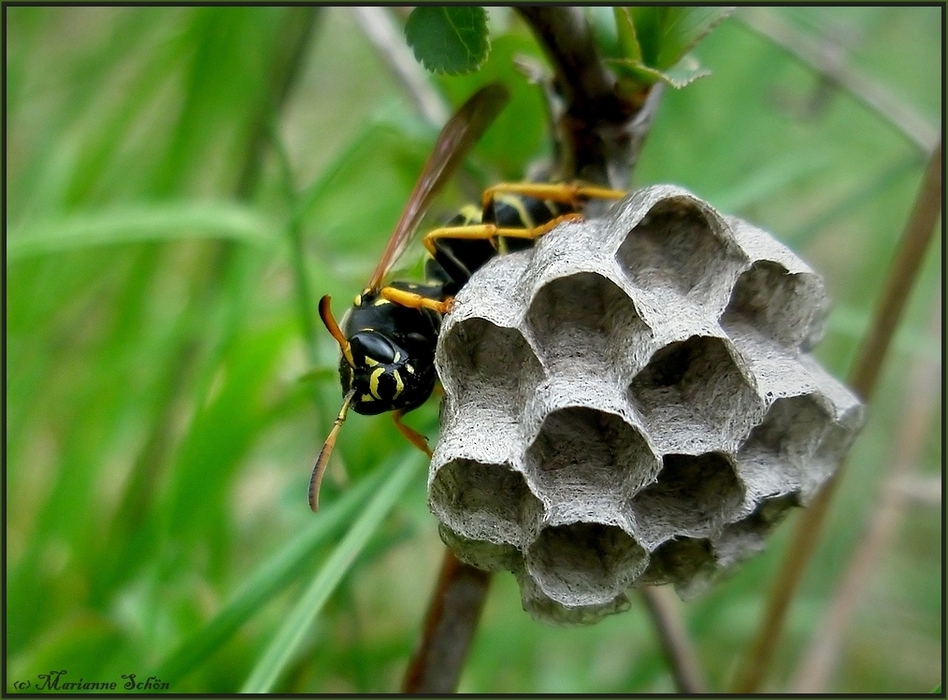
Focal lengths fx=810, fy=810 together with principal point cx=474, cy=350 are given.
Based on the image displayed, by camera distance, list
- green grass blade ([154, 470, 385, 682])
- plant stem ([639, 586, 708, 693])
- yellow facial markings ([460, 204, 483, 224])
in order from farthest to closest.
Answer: plant stem ([639, 586, 708, 693]), yellow facial markings ([460, 204, 483, 224]), green grass blade ([154, 470, 385, 682])

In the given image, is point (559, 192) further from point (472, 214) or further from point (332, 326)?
point (332, 326)

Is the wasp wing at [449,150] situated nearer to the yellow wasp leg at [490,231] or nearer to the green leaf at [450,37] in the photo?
the yellow wasp leg at [490,231]

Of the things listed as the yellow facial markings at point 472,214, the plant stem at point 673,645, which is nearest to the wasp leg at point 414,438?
the yellow facial markings at point 472,214

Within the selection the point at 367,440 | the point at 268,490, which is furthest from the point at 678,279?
the point at 268,490

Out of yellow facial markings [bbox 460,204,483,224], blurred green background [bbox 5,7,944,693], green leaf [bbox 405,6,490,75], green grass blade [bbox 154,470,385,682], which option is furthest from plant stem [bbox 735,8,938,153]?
green grass blade [bbox 154,470,385,682]

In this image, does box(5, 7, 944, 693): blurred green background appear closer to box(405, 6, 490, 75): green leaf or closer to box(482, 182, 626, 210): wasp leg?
box(482, 182, 626, 210): wasp leg

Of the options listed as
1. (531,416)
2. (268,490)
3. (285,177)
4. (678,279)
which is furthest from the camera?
(268,490)

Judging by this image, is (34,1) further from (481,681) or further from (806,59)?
(481,681)
